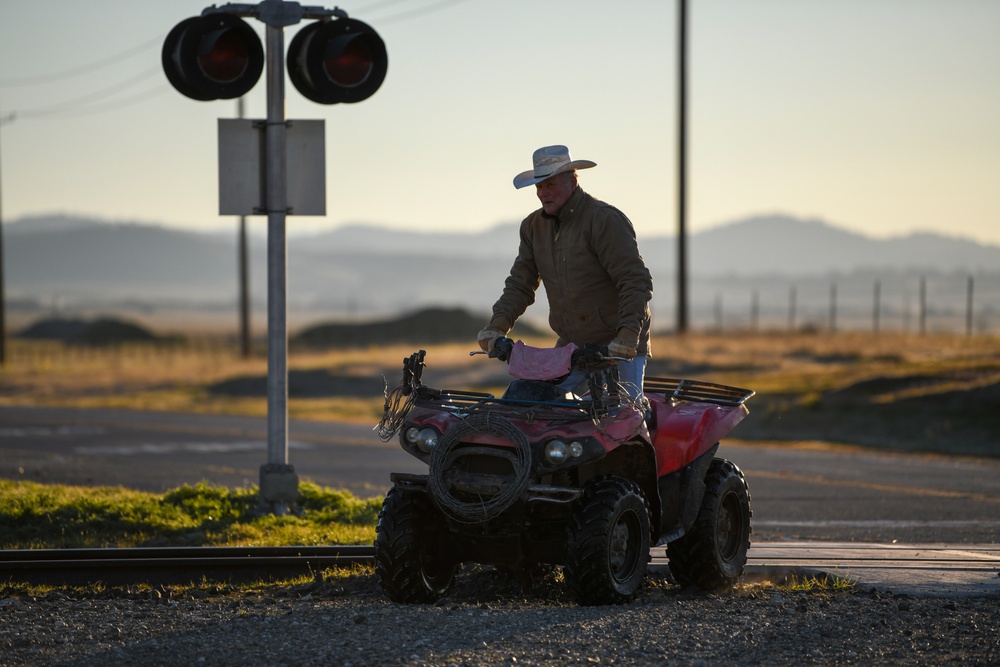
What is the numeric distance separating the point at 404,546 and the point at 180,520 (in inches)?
165

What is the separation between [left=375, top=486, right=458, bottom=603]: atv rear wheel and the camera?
7570mm

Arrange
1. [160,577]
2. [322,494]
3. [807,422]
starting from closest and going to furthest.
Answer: [160,577]
[322,494]
[807,422]

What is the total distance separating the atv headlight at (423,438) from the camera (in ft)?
25.0

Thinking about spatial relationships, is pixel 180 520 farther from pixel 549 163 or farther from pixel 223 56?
pixel 549 163

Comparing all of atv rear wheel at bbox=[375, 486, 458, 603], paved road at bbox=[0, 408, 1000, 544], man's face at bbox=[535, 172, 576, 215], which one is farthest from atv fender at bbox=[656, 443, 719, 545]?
paved road at bbox=[0, 408, 1000, 544]

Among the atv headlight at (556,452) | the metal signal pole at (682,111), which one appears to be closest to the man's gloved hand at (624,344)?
the atv headlight at (556,452)

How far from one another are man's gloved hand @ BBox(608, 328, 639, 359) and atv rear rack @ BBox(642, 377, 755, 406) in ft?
3.79

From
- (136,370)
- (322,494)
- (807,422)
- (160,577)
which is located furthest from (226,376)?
(160,577)

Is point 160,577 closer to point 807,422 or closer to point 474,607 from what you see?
point 474,607

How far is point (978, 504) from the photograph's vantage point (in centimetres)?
1339

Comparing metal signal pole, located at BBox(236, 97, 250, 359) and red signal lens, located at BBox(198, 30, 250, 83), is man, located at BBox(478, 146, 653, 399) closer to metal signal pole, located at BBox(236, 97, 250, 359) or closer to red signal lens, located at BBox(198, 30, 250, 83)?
red signal lens, located at BBox(198, 30, 250, 83)

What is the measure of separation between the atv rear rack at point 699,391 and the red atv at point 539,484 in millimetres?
520

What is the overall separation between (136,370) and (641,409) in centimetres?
4330

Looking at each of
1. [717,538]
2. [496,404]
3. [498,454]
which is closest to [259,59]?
[496,404]
